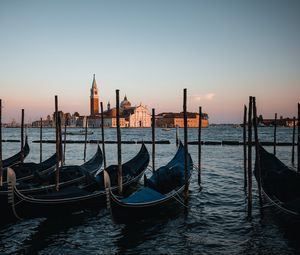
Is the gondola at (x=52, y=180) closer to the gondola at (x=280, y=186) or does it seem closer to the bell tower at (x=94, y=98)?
the gondola at (x=280, y=186)

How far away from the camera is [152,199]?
892cm

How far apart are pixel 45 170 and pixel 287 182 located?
11.1m

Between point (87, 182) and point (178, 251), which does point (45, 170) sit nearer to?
point (87, 182)

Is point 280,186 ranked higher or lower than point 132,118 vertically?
lower

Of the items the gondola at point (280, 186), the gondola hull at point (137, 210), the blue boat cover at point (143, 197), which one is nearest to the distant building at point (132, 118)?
the gondola at point (280, 186)

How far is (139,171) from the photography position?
13.9m

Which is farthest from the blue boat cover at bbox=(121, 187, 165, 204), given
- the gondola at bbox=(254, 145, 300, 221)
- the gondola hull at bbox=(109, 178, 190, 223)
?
the gondola at bbox=(254, 145, 300, 221)

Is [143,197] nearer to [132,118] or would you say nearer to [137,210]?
[137,210]

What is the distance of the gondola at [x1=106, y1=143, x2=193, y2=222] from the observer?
8211 millimetres

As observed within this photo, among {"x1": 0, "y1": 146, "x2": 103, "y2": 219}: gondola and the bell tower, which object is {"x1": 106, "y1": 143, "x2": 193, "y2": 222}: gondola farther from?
the bell tower

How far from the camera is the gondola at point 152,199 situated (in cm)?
821

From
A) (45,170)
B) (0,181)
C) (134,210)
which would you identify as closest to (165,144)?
(45,170)

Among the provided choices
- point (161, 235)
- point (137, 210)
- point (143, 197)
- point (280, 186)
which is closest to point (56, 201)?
point (137, 210)

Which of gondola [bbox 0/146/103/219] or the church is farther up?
the church
